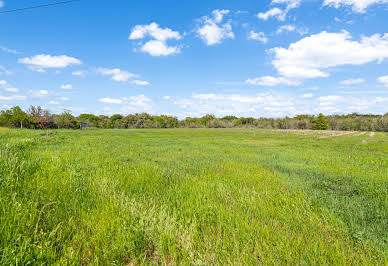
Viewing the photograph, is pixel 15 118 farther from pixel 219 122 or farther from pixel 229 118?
pixel 229 118

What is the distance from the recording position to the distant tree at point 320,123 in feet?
350

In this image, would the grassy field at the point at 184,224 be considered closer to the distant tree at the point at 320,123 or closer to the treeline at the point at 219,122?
the treeline at the point at 219,122

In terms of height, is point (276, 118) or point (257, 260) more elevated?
point (276, 118)

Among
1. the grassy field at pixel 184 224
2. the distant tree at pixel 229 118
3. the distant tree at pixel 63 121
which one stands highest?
the distant tree at pixel 229 118

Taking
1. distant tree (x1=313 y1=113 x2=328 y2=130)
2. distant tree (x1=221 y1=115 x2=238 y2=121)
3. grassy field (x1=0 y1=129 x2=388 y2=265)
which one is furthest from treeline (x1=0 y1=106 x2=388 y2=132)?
grassy field (x1=0 y1=129 x2=388 y2=265)

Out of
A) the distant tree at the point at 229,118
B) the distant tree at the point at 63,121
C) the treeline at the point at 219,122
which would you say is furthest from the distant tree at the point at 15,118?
the distant tree at the point at 229,118

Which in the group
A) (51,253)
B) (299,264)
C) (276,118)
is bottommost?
(299,264)

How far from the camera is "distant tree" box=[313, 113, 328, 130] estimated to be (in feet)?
350

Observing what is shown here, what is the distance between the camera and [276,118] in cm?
12512

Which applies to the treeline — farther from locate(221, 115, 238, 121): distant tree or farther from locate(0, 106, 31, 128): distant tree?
locate(221, 115, 238, 121): distant tree

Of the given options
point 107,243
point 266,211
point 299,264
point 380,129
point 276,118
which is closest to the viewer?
point 299,264

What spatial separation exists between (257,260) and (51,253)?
268 cm

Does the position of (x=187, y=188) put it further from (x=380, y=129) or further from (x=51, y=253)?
(x=380, y=129)

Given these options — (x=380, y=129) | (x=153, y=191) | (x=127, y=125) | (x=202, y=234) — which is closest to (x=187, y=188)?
(x=153, y=191)
